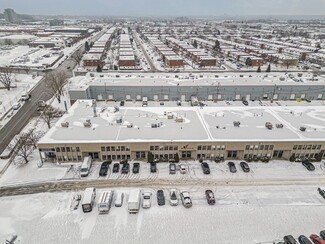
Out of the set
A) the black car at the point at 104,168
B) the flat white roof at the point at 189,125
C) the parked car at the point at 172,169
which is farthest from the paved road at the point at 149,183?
the flat white roof at the point at 189,125

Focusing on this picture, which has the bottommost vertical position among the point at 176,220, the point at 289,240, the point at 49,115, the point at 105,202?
the point at 176,220

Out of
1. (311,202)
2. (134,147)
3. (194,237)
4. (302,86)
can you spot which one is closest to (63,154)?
(134,147)

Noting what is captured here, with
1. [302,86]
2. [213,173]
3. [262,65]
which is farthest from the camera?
[262,65]

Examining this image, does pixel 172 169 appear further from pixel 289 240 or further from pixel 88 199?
pixel 289 240

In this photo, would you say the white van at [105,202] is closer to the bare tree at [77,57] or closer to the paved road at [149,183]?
the paved road at [149,183]

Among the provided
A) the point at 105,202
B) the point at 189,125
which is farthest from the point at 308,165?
the point at 105,202

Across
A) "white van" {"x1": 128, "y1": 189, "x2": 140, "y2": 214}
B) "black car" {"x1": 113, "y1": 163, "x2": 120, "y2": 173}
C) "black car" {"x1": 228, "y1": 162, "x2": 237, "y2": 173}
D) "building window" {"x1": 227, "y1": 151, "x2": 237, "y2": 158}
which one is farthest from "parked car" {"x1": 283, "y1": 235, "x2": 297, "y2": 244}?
"black car" {"x1": 113, "y1": 163, "x2": 120, "y2": 173}

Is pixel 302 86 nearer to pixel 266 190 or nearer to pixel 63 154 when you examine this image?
pixel 266 190
